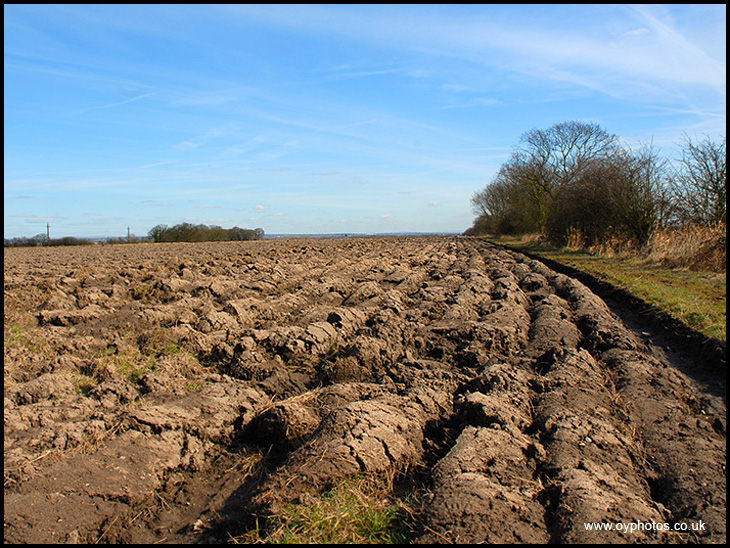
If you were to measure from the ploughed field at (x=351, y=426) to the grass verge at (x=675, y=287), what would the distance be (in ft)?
4.51

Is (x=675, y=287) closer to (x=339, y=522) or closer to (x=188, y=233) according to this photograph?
(x=339, y=522)

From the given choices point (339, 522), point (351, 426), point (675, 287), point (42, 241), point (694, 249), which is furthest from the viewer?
point (42, 241)

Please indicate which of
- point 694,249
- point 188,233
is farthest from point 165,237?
point 694,249

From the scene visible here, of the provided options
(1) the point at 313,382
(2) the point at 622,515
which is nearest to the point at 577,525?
(2) the point at 622,515

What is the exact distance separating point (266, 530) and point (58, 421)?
8.36 feet

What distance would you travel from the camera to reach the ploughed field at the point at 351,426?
3398 millimetres

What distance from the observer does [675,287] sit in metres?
11.5

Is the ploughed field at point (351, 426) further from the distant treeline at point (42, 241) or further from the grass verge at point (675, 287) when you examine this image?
the distant treeline at point (42, 241)

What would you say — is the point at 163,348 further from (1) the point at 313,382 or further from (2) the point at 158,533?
(2) the point at 158,533

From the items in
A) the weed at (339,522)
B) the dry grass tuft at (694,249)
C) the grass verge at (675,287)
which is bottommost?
the weed at (339,522)

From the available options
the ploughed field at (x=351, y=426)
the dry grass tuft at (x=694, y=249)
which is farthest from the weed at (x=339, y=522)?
the dry grass tuft at (x=694, y=249)

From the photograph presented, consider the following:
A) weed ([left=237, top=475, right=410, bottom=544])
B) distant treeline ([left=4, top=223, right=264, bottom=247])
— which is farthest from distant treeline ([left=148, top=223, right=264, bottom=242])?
weed ([left=237, top=475, right=410, bottom=544])

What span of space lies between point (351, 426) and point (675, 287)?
33.5 ft

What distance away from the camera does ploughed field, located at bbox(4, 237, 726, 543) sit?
3398 millimetres
